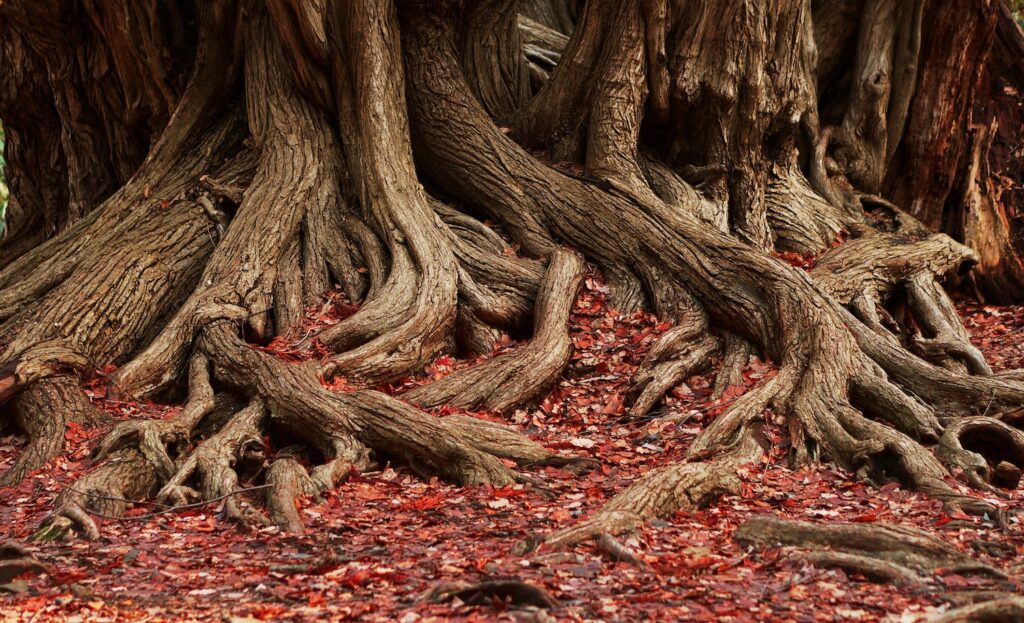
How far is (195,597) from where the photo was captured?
4652 millimetres

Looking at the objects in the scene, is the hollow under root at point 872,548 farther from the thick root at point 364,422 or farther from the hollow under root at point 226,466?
the hollow under root at point 226,466

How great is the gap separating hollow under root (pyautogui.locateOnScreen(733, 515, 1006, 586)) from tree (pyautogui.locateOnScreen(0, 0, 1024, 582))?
688 mm

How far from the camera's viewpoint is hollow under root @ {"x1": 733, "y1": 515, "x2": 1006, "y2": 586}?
4.55 m

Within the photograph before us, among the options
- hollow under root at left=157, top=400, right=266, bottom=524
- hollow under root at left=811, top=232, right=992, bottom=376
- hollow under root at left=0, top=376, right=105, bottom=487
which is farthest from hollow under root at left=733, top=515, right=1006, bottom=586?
hollow under root at left=0, top=376, right=105, bottom=487

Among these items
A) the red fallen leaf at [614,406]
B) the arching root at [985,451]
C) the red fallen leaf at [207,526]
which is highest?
the arching root at [985,451]

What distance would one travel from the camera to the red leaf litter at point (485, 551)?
434 centimetres

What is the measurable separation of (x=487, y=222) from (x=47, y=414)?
434cm

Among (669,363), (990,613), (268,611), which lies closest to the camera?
(990,613)

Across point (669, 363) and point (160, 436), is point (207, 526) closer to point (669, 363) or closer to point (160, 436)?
point (160, 436)

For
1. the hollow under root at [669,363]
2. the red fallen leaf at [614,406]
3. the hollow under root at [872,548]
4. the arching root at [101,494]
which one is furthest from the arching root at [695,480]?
the arching root at [101,494]

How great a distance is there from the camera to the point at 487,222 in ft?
32.2

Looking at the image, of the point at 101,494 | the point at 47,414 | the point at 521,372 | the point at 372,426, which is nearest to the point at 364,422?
the point at 372,426

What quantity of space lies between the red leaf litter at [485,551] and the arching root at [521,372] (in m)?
0.19

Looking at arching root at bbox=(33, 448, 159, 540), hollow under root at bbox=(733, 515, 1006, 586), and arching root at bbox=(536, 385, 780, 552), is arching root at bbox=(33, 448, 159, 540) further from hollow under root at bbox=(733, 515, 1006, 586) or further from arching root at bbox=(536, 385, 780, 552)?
hollow under root at bbox=(733, 515, 1006, 586)
